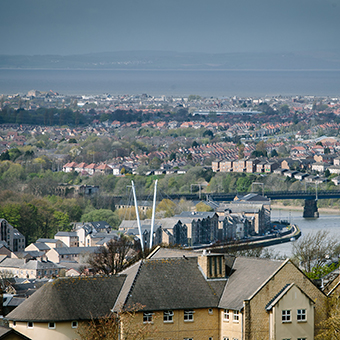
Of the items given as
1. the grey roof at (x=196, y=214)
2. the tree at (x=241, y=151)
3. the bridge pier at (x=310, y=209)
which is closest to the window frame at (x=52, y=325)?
the grey roof at (x=196, y=214)

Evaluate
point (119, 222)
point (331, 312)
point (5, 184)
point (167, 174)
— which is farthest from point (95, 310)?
point (167, 174)

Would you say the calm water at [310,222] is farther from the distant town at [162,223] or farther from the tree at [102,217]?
the tree at [102,217]

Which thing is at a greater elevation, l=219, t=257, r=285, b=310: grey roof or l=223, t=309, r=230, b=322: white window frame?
l=219, t=257, r=285, b=310: grey roof

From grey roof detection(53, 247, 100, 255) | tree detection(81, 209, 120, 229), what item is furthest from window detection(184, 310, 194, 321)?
tree detection(81, 209, 120, 229)

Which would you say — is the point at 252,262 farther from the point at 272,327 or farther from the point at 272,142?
the point at 272,142

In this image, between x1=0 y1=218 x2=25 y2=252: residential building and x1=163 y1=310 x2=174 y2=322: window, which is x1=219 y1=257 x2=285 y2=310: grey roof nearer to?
x1=163 y1=310 x2=174 y2=322: window

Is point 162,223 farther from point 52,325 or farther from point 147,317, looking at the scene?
point 52,325
